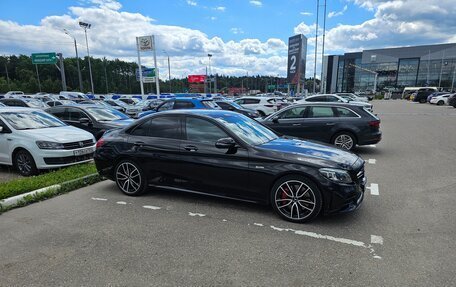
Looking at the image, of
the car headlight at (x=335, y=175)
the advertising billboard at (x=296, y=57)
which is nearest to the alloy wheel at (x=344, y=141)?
the car headlight at (x=335, y=175)

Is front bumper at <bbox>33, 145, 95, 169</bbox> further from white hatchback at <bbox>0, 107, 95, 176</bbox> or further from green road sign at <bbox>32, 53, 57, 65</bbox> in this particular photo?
green road sign at <bbox>32, 53, 57, 65</bbox>

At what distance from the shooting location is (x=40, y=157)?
22.9ft

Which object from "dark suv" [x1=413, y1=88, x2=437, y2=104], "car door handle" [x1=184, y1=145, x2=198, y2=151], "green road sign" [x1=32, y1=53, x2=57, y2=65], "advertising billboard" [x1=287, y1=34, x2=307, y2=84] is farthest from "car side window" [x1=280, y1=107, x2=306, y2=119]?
"dark suv" [x1=413, y1=88, x2=437, y2=104]

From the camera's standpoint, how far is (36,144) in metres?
6.97

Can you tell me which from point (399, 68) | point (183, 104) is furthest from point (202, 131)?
point (399, 68)

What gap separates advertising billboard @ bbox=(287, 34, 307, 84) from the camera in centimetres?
3997

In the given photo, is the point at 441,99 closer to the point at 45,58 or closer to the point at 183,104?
the point at 183,104

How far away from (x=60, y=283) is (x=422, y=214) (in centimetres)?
480

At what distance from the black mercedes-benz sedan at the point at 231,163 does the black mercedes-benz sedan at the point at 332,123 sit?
447 cm

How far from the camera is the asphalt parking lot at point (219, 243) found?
3.12 m

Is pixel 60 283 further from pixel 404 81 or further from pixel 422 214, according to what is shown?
pixel 404 81

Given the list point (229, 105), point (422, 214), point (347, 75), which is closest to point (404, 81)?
point (347, 75)

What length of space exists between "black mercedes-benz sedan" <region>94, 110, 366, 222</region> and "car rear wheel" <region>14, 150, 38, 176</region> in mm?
2384

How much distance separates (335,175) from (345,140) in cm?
571
